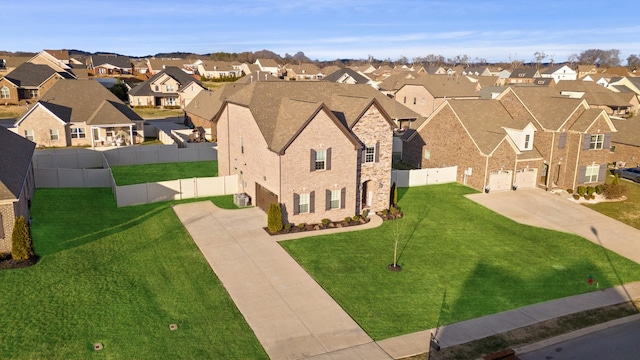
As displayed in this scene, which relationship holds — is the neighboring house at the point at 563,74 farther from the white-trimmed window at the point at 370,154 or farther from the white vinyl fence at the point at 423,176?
the white-trimmed window at the point at 370,154

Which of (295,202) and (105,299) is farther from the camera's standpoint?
(295,202)

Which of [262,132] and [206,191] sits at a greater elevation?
[262,132]

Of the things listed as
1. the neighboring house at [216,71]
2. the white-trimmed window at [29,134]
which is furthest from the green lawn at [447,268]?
the neighboring house at [216,71]

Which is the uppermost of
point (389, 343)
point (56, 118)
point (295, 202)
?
point (56, 118)

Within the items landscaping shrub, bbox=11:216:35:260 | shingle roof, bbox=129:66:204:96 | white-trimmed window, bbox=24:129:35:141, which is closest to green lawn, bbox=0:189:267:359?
landscaping shrub, bbox=11:216:35:260

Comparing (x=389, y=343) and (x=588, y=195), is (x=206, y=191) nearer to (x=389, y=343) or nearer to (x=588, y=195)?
(x=389, y=343)

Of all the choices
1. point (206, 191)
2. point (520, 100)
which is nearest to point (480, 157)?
point (520, 100)

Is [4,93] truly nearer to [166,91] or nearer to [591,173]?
[166,91]

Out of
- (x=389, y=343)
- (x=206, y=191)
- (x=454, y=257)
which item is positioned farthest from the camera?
(x=206, y=191)
